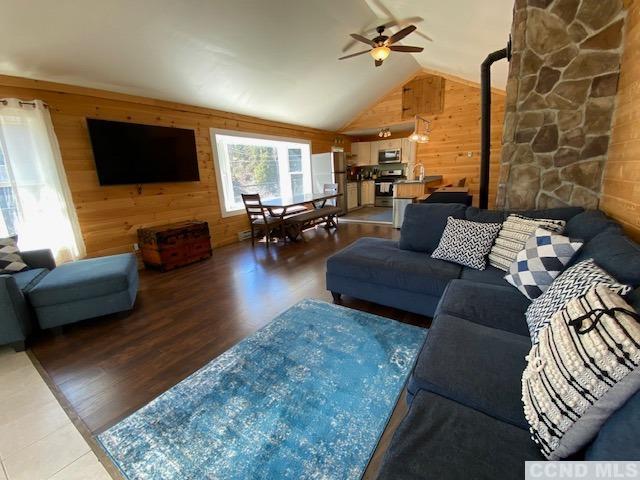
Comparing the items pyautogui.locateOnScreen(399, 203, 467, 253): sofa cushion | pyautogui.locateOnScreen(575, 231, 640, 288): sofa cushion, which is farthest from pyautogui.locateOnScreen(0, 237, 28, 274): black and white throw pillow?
pyautogui.locateOnScreen(575, 231, 640, 288): sofa cushion

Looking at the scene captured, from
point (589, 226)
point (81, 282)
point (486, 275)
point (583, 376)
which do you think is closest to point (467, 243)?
point (486, 275)

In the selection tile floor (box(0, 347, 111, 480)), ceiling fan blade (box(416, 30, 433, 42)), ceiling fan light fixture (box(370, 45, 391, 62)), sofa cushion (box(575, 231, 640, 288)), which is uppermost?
ceiling fan blade (box(416, 30, 433, 42))

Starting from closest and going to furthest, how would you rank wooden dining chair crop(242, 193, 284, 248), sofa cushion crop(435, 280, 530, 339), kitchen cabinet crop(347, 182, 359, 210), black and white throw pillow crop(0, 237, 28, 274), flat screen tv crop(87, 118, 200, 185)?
sofa cushion crop(435, 280, 530, 339) < black and white throw pillow crop(0, 237, 28, 274) < flat screen tv crop(87, 118, 200, 185) < wooden dining chair crop(242, 193, 284, 248) < kitchen cabinet crop(347, 182, 359, 210)

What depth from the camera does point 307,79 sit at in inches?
183

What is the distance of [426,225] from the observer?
100 inches

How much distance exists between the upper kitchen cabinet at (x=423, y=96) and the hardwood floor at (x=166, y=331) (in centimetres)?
488

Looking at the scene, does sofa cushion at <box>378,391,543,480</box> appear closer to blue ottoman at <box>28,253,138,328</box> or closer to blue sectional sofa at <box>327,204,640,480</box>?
blue sectional sofa at <box>327,204,640,480</box>

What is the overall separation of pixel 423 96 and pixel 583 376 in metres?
7.01

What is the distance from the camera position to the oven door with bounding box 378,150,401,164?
8.00 meters

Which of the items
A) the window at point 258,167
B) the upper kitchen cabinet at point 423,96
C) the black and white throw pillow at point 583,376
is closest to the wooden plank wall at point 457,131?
the upper kitchen cabinet at point 423,96

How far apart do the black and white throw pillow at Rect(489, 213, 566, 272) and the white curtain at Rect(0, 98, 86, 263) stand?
4.43 meters

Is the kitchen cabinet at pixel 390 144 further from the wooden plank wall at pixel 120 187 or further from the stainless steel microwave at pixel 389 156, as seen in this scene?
the wooden plank wall at pixel 120 187

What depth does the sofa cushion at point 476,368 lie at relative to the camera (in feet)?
3.11

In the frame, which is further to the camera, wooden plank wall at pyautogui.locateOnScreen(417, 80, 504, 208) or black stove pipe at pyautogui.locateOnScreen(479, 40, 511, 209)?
wooden plank wall at pyautogui.locateOnScreen(417, 80, 504, 208)
